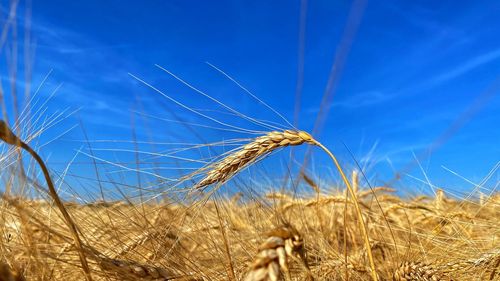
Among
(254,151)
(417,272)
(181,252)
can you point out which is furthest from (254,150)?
(417,272)

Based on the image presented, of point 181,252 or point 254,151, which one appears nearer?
point 254,151

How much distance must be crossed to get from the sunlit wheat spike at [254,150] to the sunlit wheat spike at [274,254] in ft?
2.02

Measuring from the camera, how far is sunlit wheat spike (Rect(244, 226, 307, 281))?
98 centimetres

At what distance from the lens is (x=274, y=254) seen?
1039 mm

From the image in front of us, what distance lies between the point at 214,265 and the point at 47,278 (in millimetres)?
694

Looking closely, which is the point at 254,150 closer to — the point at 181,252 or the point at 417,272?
the point at 181,252

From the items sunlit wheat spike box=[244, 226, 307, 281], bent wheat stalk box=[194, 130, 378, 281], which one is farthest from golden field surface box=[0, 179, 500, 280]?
bent wheat stalk box=[194, 130, 378, 281]

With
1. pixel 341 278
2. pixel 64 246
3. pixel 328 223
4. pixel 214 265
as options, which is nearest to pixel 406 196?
pixel 328 223

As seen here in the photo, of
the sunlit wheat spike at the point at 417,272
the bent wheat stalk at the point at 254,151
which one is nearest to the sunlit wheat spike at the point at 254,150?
the bent wheat stalk at the point at 254,151

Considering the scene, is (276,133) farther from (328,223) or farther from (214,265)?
(328,223)

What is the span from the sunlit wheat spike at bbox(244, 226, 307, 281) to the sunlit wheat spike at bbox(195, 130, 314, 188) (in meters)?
0.62

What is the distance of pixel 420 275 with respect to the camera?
71.5 inches

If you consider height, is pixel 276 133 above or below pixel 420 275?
above

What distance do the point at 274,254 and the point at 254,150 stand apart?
76 centimetres
